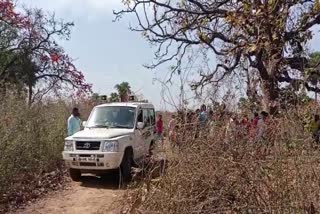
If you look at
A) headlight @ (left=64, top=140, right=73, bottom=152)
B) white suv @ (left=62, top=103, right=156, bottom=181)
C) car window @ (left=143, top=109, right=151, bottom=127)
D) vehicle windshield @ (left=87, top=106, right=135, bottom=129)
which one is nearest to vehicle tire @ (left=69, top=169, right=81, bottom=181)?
white suv @ (left=62, top=103, right=156, bottom=181)

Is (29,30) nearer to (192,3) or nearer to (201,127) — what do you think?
(192,3)

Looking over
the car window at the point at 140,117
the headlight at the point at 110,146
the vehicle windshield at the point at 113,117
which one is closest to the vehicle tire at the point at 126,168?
the headlight at the point at 110,146

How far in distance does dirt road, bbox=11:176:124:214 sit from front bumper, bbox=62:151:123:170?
1.67 ft

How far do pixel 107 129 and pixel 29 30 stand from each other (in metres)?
12.4

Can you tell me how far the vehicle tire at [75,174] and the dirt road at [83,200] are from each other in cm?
13

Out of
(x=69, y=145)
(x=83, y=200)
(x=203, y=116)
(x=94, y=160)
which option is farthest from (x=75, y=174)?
(x=203, y=116)

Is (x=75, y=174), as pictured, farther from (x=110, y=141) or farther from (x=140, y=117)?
(x=140, y=117)

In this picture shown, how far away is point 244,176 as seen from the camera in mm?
6094

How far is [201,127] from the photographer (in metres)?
7.33

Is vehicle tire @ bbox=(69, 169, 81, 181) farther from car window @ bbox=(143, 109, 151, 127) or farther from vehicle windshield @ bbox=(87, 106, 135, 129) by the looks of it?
car window @ bbox=(143, 109, 151, 127)

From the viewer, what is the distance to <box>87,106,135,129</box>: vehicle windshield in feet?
42.3

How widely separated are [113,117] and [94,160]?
68.1 inches

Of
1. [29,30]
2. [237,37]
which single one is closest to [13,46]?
[29,30]

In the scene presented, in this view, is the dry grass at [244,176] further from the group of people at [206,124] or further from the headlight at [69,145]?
the headlight at [69,145]
